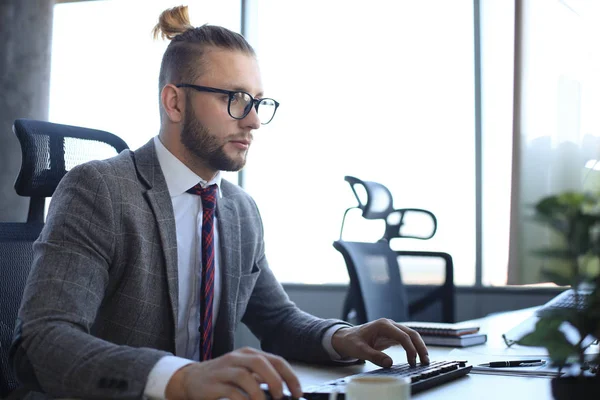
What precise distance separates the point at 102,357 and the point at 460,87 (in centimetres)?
353

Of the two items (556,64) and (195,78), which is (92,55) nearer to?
(556,64)

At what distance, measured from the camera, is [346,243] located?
2348 mm

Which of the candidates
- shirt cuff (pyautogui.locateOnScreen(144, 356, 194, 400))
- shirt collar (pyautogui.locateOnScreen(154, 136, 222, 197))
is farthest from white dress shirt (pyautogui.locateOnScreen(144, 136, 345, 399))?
shirt cuff (pyautogui.locateOnScreen(144, 356, 194, 400))

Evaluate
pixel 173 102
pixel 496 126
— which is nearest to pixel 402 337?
pixel 173 102

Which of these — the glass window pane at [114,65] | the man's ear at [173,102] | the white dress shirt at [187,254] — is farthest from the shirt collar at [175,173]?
the glass window pane at [114,65]

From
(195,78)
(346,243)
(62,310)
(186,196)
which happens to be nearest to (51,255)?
(62,310)

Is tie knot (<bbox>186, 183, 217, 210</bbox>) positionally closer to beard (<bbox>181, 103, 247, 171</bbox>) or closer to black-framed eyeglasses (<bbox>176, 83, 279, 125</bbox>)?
beard (<bbox>181, 103, 247, 171</bbox>)

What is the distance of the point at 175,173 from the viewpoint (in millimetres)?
1602

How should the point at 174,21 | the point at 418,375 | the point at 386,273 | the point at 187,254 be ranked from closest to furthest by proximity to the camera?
the point at 418,375 < the point at 187,254 < the point at 174,21 < the point at 386,273

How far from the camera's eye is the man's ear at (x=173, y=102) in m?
1.69

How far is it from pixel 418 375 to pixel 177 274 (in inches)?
22.9

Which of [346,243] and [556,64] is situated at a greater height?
[556,64]

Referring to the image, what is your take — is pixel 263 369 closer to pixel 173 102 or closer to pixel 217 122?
pixel 217 122

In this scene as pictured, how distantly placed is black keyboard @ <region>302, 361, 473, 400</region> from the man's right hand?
0.05 meters
